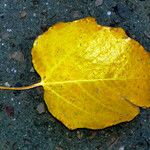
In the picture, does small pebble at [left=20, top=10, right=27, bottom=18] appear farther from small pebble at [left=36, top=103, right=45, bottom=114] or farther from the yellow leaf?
small pebble at [left=36, top=103, right=45, bottom=114]

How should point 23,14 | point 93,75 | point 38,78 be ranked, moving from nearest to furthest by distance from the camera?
1. point 93,75
2. point 38,78
3. point 23,14

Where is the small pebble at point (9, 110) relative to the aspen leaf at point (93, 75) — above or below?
below

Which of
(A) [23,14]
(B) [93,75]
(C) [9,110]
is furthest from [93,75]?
(A) [23,14]

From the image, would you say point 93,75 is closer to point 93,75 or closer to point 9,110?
point 93,75

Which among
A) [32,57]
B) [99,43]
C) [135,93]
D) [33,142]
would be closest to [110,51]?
[99,43]

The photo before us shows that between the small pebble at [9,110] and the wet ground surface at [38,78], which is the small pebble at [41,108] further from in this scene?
the small pebble at [9,110]

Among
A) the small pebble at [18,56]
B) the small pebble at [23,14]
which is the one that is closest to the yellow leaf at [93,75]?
the small pebble at [18,56]

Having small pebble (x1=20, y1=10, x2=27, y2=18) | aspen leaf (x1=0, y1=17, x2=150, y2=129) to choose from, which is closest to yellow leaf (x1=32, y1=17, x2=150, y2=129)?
aspen leaf (x1=0, y1=17, x2=150, y2=129)
